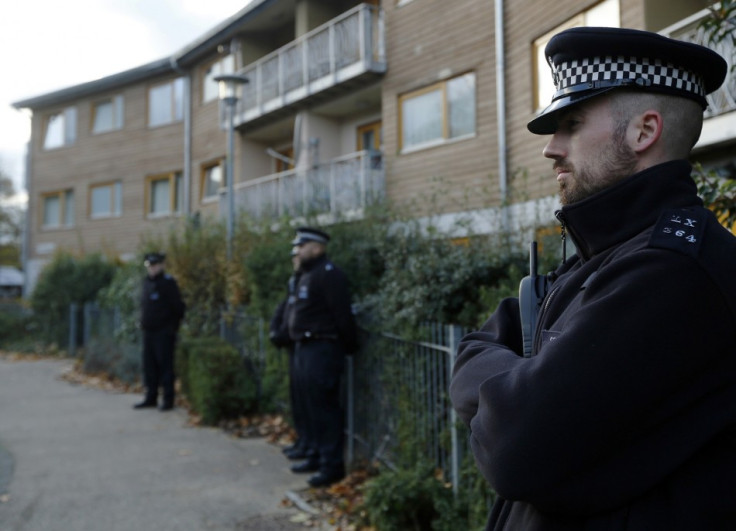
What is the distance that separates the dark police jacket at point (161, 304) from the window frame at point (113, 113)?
15.1 metres

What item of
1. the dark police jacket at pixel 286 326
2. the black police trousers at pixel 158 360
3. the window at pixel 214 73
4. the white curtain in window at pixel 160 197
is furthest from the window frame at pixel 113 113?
the dark police jacket at pixel 286 326

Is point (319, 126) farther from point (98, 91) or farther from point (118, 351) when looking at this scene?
point (98, 91)

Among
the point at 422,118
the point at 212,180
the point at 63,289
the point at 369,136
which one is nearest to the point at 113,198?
the point at 212,180

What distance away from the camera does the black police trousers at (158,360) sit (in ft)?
31.6

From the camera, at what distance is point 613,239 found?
1474mm

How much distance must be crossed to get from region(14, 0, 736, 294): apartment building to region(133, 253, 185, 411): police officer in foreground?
6.95 feet

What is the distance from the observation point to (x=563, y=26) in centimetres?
1052

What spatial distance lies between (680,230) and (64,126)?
26684 mm

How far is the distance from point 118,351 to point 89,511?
7.91 meters

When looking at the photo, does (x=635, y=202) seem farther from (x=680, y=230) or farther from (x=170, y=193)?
(x=170, y=193)

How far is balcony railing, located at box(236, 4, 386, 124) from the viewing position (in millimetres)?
14227

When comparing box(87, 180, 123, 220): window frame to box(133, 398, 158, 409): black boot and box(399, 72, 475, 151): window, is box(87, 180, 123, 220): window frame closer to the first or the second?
box(399, 72, 475, 151): window

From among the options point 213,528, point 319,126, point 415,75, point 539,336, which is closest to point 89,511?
point 213,528

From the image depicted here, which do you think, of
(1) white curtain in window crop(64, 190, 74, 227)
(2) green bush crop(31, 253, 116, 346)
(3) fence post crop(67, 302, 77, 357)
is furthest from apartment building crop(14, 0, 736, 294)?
(3) fence post crop(67, 302, 77, 357)
